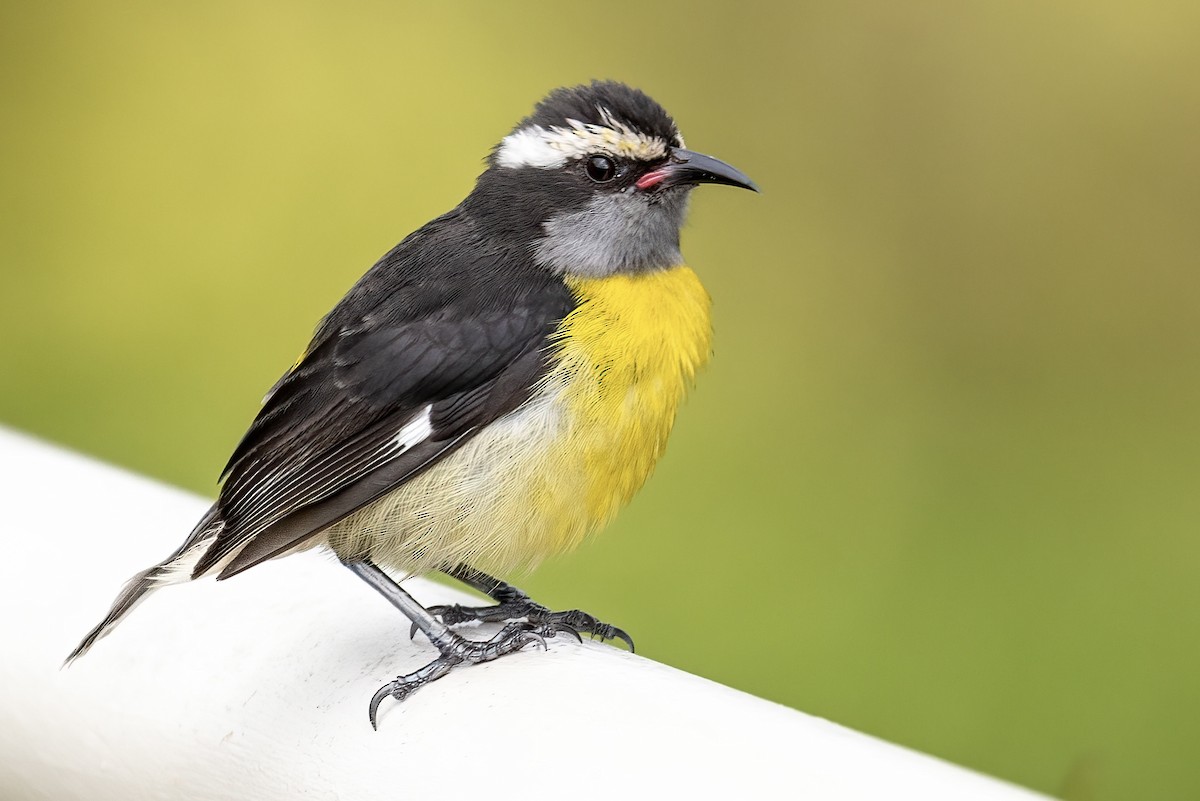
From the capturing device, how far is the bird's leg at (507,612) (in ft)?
8.82

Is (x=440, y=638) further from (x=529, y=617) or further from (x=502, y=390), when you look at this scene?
(x=502, y=390)

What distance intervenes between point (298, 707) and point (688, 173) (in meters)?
1.30

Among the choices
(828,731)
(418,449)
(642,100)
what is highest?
(642,100)

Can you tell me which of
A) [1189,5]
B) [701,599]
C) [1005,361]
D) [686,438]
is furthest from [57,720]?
Answer: [1189,5]

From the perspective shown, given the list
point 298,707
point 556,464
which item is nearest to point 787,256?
point 556,464

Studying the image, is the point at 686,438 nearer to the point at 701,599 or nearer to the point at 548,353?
the point at 701,599

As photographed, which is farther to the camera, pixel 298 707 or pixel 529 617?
pixel 529 617

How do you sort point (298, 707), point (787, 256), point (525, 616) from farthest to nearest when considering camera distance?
point (787, 256) → point (525, 616) → point (298, 707)

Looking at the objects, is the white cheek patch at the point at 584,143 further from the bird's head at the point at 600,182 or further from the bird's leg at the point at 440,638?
the bird's leg at the point at 440,638

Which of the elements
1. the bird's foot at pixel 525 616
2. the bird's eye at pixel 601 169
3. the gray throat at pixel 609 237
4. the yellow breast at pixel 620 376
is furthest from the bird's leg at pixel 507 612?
the bird's eye at pixel 601 169

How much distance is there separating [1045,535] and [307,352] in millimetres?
2644

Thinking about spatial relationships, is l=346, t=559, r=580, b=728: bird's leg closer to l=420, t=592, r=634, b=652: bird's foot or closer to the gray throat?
l=420, t=592, r=634, b=652: bird's foot

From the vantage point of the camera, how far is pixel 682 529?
15.1 ft

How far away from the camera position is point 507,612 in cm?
278
